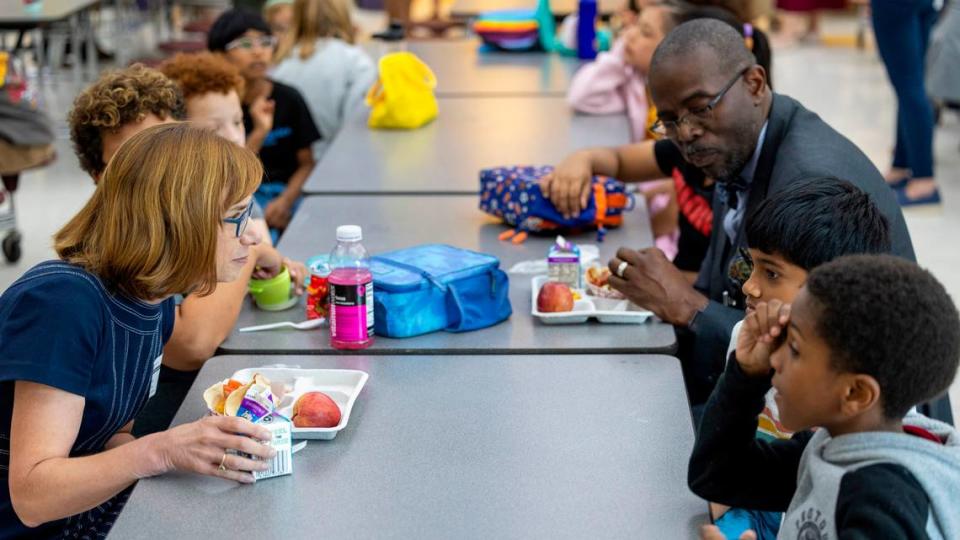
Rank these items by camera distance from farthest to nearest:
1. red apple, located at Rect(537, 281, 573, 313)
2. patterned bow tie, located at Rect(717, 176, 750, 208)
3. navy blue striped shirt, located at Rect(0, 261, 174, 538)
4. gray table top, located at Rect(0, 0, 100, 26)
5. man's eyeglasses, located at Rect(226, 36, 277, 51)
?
gray table top, located at Rect(0, 0, 100, 26)
man's eyeglasses, located at Rect(226, 36, 277, 51)
patterned bow tie, located at Rect(717, 176, 750, 208)
red apple, located at Rect(537, 281, 573, 313)
navy blue striped shirt, located at Rect(0, 261, 174, 538)

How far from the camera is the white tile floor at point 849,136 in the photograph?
5.45m

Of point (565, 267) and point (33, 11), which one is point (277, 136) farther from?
point (33, 11)

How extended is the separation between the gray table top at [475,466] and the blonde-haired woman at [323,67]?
2.64 meters

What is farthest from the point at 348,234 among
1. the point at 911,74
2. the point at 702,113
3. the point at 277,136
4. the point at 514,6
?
the point at 514,6

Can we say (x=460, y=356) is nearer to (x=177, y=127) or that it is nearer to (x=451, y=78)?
(x=177, y=127)

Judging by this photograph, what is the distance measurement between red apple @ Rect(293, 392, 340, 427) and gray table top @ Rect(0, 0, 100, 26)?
4.99 meters

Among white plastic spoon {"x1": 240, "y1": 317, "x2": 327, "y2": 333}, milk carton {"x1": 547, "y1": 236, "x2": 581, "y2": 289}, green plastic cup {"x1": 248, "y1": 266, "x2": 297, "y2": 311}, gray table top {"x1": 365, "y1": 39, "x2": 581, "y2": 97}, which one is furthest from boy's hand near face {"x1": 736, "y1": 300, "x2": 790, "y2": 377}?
gray table top {"x1": 365, "y1": 39, "x2": 581, "y2": 97}

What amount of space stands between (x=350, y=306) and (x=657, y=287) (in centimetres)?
66

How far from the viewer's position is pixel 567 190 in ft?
10.0

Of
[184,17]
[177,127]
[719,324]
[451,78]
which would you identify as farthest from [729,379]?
[184,17]

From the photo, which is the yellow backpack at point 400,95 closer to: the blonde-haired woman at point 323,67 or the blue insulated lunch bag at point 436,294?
the blonde-haired woman at point 323,67

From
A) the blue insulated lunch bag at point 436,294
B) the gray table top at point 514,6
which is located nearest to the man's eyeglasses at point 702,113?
the blue insulated lunch bag at point 436,294

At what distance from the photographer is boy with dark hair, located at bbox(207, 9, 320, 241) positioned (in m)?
4.21

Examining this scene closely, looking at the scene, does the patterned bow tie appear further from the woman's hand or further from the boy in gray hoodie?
the woman's hand
